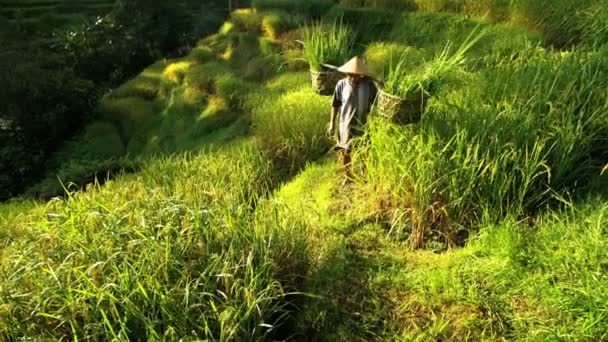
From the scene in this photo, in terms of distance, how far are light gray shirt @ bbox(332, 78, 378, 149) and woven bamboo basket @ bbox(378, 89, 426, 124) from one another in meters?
0.47

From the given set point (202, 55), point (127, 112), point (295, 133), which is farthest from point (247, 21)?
point (295, 133)

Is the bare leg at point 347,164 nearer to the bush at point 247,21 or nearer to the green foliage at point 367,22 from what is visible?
the green foliage at point 367,22

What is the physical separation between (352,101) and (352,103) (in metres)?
0.02

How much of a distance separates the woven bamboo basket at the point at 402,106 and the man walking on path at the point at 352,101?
17.0 inches

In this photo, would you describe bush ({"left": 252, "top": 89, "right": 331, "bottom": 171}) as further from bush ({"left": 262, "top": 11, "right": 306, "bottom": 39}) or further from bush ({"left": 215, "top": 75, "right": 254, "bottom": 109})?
bush ({"left": 262, "top": 11, "right": 306, "bottom": 39})

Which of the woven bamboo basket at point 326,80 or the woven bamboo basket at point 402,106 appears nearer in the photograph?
the woven bamboo basket at point 402,106

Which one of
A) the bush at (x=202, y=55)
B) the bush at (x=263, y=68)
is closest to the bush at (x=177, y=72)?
the bush at (x=202, y=55)

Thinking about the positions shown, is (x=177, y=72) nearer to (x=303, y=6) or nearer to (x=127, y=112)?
(x=127, y=112)

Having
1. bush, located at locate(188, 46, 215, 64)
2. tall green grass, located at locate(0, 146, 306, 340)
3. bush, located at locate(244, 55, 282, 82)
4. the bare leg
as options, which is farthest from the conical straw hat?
bush, located at locate(188, 46, 215, 64)

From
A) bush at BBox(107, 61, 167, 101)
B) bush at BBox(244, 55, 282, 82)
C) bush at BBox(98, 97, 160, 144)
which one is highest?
bush at BBox(244, 55, 282, 82)

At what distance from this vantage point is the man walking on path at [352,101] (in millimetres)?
4102

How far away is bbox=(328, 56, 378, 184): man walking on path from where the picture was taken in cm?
410

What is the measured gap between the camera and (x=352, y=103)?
13.7 feet

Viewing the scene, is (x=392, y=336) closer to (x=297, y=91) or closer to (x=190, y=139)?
(x=297, y=91)
